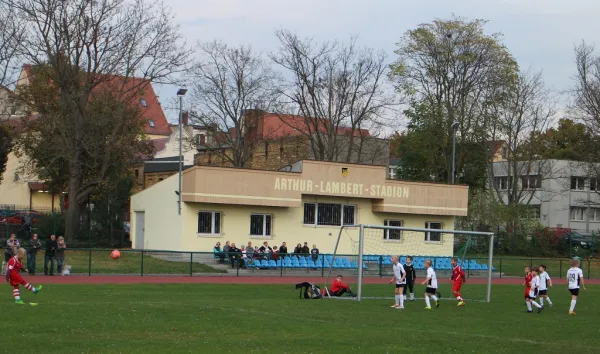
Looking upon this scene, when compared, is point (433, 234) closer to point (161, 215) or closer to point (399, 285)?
point (161, 215)

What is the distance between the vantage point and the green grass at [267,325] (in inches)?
593

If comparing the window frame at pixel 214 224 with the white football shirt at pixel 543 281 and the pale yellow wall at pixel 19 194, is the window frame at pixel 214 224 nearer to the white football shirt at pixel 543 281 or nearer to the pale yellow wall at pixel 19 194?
the white football shirt at pixel 543 281

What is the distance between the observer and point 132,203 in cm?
4656

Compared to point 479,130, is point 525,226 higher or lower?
lower

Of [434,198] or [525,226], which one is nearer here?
[434,198]

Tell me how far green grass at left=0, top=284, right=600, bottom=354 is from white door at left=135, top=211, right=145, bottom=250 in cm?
1843

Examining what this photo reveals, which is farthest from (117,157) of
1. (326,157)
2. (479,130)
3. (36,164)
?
(479,130)

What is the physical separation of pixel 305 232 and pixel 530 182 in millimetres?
40192

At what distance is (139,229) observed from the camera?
46.3 metres

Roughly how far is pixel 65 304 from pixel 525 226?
45.1 metres

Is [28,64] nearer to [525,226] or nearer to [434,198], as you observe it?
[434,198]

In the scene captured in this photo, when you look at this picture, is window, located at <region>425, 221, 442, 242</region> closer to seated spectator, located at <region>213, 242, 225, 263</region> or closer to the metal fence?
the metal fence

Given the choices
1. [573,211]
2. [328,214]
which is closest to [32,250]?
[328,214]

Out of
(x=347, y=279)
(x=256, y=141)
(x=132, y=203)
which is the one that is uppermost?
(x=256, y=141)
